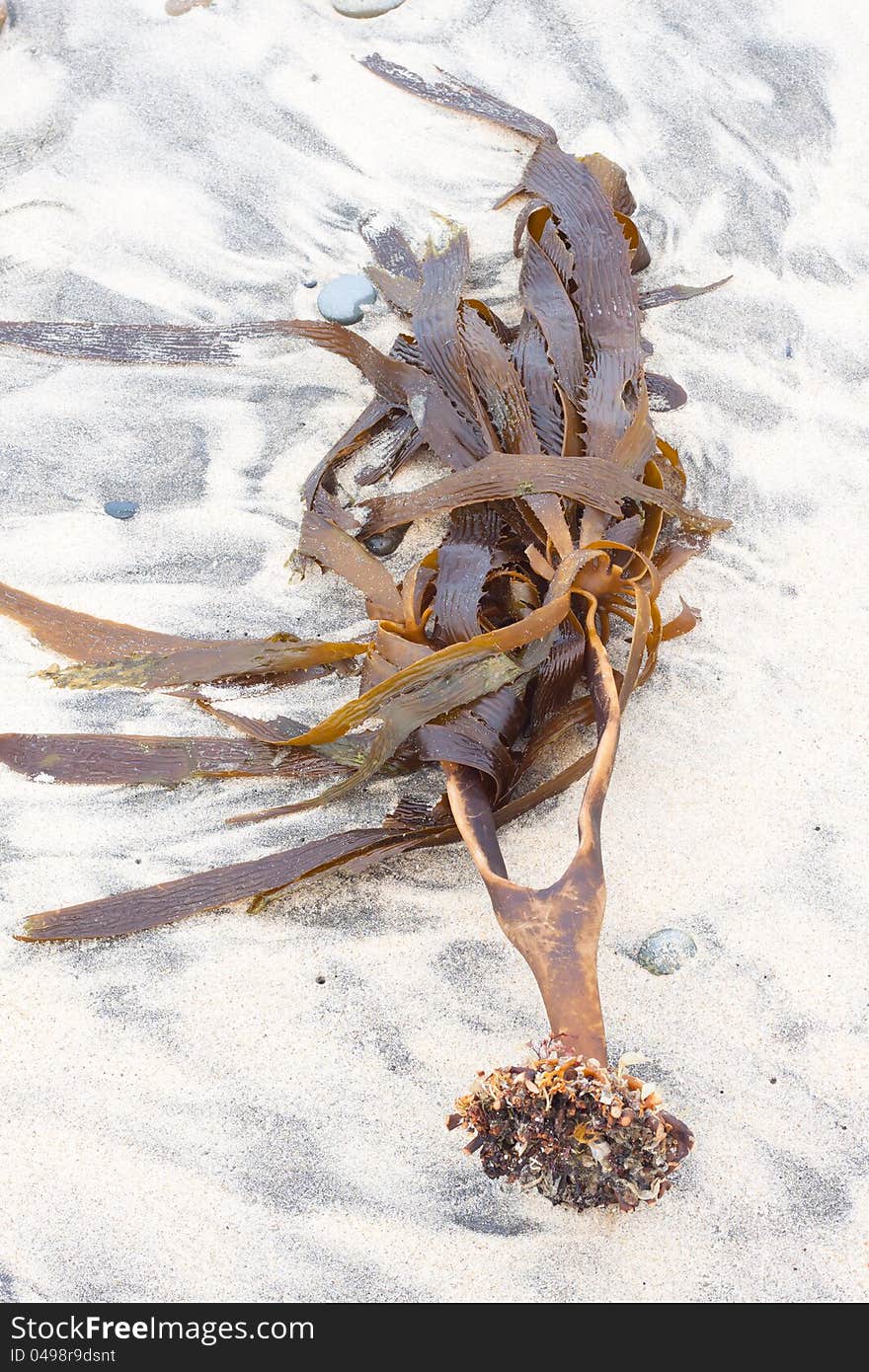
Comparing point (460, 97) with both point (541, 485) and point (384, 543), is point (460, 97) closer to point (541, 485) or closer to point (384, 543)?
point (384, 543)

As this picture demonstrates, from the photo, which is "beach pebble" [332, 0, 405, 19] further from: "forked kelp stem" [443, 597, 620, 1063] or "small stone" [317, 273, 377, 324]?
"forked kelp stem" [443, 597, 620, 1063]

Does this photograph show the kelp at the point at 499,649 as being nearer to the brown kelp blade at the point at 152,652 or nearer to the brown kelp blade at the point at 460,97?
the brown kelp blade at the point at 152,652

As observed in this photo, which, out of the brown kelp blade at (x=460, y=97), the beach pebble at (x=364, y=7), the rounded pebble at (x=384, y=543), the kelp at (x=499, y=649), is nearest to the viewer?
the kelp at (x=499, y=649)

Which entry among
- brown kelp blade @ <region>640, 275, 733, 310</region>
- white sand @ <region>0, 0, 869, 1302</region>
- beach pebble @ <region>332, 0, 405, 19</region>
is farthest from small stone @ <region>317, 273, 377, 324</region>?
beach pebble @ <region>332, 0, 405, 19</region>

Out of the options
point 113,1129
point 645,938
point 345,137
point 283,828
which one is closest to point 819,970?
point 645,938

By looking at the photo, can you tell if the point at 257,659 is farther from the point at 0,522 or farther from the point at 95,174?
the point at 95,174

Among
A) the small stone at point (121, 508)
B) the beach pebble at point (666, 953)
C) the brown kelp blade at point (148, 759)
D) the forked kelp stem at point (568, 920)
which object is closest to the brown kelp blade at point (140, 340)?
the small stone at point (121, 508)

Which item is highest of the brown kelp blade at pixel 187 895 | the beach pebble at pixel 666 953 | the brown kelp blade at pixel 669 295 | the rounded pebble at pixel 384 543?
the brown kelp blade at pixel 669 295
